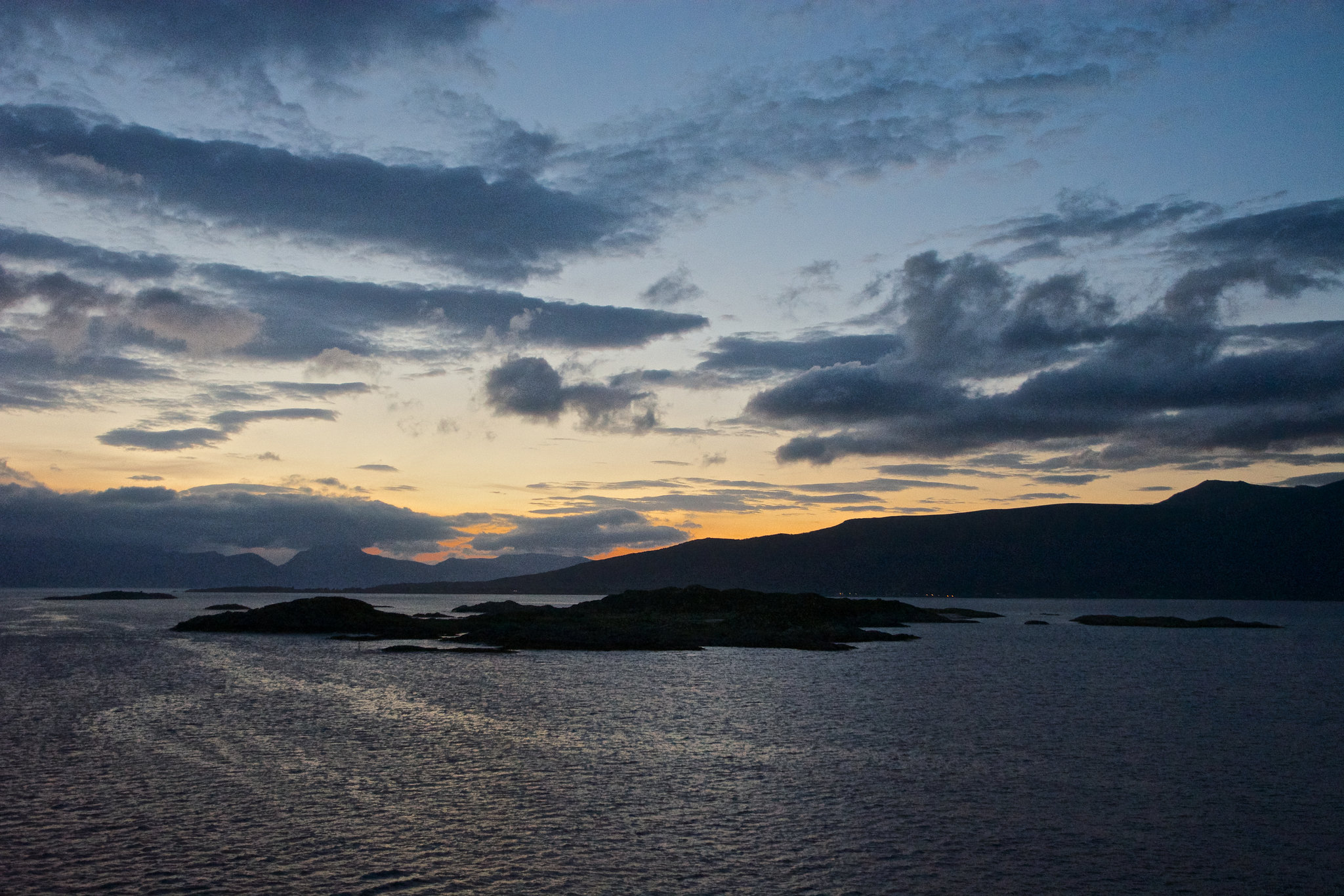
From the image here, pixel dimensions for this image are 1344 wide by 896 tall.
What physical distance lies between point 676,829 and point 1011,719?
99.7ft

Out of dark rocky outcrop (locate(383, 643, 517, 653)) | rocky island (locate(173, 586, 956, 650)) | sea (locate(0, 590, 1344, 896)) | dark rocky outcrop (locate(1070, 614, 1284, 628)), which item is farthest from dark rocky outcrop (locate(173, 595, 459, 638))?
dark rocky outcrop (locate(1070, 614, 1284, 628))

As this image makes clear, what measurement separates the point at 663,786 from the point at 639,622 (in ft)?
340

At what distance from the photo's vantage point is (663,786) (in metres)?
33.6

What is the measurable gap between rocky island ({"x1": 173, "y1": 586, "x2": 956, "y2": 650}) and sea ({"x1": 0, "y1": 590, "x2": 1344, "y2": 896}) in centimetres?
4345

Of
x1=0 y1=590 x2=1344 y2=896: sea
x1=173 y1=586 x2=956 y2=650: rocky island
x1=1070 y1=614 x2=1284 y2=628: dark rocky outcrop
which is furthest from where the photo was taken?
x1=1070 y1=614 x2=1284 y2=628: dark rocky outcrop

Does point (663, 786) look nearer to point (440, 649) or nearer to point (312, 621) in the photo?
point (440, 649)

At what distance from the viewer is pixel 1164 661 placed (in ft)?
309

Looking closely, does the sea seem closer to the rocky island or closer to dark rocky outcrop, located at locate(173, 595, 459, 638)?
the rocky island

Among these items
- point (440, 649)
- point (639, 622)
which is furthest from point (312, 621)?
point (639, 622)

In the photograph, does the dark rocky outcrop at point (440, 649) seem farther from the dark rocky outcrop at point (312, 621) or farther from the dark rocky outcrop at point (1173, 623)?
the dark rocky outcrop at point (1173, 623)

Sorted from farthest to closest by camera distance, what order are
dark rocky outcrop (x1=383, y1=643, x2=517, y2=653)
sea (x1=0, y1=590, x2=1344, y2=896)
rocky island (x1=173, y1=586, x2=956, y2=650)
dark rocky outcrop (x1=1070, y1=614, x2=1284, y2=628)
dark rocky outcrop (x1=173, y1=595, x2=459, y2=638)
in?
dark rocky outcrop (x1=1070, y1=614, x2=1284, y2=628)
dark rocky outcrop (x1=173, y1=595, x2=459, y2=638)
rocky island (x1=173, y1=586, x2=956, y2=650)
dark rocky outcrop (x1=383, y1=643, x2=517, y2=653)
sea (x1=0, y1=590, x2=1344, y2=896)

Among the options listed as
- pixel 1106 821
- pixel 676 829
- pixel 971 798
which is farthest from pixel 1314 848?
pixel 676 829

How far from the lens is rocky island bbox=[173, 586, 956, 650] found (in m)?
Result: 116

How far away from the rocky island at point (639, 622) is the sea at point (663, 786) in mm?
43447
